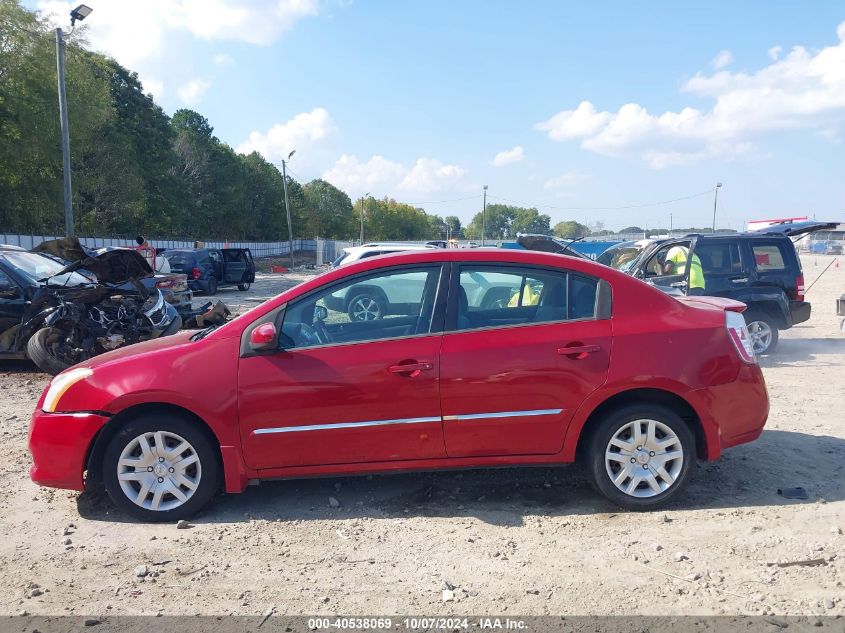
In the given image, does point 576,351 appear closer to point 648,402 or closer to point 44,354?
point 648,402

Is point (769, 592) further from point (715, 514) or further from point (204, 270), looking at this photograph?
point (204, 270)

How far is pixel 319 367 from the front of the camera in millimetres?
4125

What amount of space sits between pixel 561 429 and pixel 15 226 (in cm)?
3822

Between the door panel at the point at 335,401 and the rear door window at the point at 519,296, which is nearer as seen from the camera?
the door panel at the point at 335,401

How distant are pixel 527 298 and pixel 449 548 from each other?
1660mm

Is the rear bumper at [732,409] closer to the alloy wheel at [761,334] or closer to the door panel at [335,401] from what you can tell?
the door panel at [335,401]

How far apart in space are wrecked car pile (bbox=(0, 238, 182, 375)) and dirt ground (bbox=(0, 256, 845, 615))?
338 cm

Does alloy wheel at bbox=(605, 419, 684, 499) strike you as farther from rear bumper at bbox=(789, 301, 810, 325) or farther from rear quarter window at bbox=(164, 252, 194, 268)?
rear quarter window at bbox=(164, 252, 194, 268)

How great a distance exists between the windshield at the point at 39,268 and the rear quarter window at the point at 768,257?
9613mm

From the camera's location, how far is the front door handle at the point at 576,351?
4172 millimetres

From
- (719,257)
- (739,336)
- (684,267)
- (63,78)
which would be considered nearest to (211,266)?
(63,78)

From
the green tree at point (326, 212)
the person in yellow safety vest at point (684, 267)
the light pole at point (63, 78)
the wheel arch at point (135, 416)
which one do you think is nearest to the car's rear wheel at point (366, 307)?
the wheel arch at point (135, 416)

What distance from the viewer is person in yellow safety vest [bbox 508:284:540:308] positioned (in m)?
4.41

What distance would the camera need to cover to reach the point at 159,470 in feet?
13.7
